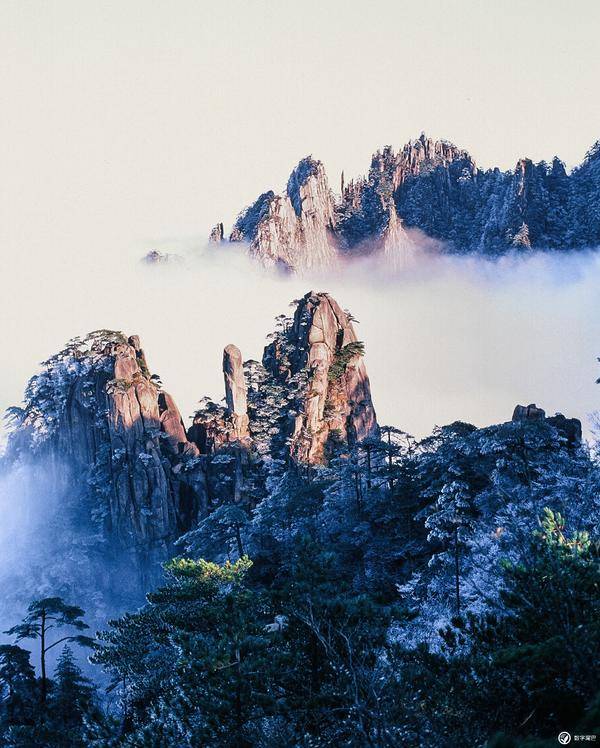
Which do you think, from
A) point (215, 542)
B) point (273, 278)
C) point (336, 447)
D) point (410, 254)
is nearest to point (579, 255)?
point (410, 254)

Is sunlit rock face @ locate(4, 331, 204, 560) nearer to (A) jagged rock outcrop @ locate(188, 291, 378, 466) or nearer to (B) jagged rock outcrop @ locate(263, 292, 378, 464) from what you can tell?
(A) jagged rock outcrop @ locate(188, 291, 378, 466)

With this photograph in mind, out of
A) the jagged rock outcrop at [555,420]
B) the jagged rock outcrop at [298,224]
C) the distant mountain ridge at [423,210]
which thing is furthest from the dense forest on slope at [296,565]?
the distant mountain ridge at [423,210]

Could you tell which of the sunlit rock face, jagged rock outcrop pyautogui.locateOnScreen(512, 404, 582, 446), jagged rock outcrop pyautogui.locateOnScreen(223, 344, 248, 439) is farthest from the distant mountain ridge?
jagged rock outcrop pyautogui.locateOnScreen(512, 404, 582, 446)

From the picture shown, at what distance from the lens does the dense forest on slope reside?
19.1 meters

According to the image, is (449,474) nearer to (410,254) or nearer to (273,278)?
(273,278)

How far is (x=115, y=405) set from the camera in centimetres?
7844

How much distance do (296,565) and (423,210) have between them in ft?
426

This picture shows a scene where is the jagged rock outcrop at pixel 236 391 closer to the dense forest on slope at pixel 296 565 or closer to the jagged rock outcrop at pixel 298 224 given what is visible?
the dense forest on slope at pixel 296 565

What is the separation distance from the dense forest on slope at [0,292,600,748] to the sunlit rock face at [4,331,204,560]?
9.8 inches

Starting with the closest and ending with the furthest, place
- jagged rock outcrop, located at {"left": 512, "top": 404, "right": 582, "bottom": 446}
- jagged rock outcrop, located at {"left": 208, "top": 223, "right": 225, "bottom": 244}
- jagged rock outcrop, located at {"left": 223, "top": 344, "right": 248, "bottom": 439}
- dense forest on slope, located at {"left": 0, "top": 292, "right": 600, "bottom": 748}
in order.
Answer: dense forest on slope, located at {"left": 0, "top": 292, "right": 600, "bottom": 748} < jagged rock outcrop, located at {"left": 512, "top": 404, "right": 582, "bottom": 446} < jagged rock outcrop, located at {"left": 223, "top": 344, "right": 248, "bottom": 439} < jagged rock outcrop, located at {"left": 208, "top": 223, "right": 225, "bottom": 244}

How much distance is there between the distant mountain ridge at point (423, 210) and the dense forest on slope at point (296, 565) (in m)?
48.1

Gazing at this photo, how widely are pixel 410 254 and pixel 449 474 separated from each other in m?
107


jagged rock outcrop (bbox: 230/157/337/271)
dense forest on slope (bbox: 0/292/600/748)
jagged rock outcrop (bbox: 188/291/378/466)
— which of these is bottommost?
dense forest on slope (bbox: 0/292/600/748)

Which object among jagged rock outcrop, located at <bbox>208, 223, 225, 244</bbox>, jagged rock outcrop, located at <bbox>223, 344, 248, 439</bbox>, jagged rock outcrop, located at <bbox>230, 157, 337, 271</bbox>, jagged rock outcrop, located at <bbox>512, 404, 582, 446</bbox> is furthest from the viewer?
jagged rock outcrop, located at <bbox>208, 223, 225, 244</bbox>
